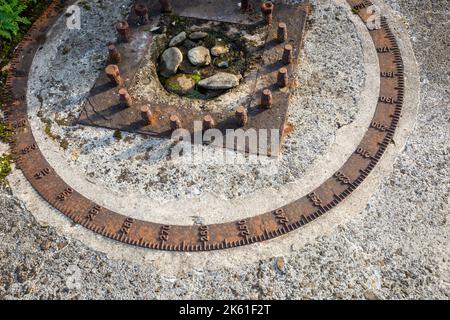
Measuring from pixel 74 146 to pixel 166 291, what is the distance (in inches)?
126

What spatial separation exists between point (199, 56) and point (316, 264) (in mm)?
4557

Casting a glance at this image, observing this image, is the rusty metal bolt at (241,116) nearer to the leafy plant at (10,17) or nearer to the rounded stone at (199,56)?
the rounded stone at (199,56)

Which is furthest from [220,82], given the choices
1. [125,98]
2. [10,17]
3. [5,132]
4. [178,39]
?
Answer: [10,17]

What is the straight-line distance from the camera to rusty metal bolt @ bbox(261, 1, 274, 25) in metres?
9.45

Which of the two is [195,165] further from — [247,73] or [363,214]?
[363,214]

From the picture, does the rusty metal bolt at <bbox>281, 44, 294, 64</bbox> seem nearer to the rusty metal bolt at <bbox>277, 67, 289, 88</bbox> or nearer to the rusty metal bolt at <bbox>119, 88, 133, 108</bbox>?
the rusty metal bolt at <bbox>277, 67, 289, 88</bbox>

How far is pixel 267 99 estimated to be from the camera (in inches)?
330

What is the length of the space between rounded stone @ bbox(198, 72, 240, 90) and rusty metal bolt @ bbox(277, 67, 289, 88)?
2.66 ft

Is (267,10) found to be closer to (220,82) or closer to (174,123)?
(220,82)

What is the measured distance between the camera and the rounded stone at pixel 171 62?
912 centimetres

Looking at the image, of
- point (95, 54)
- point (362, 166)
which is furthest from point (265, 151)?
point (95, 54)

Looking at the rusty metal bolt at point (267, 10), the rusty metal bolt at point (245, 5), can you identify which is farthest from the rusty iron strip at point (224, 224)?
the rusty metal bolt at point (245, 5)

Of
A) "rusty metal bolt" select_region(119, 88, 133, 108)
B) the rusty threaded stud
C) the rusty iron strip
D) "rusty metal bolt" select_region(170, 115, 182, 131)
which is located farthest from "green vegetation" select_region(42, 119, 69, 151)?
the rusty threaded stud

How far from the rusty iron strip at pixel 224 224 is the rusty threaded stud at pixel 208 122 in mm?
1859
